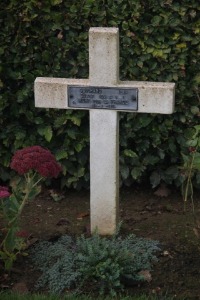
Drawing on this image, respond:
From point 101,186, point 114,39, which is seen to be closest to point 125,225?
point 101,186

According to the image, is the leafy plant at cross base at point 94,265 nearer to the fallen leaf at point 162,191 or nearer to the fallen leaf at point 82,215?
the fallen leaf at point 82,215

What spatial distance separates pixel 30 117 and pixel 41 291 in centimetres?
157

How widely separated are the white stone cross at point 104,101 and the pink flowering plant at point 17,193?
370mm

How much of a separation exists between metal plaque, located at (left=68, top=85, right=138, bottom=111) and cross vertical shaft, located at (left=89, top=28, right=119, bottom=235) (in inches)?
1.5

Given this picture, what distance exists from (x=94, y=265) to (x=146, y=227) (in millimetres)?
902

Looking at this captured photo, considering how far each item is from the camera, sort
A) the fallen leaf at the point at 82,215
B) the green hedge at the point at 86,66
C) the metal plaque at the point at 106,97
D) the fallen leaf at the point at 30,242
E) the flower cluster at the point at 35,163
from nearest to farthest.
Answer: the flower cluster at the point at 35,163, the metal plaque at the point at 106,97, the fallen leaf at the point at 30,242, the green hedge at the point at 86,66, the fallen leaf at the point at 82,215

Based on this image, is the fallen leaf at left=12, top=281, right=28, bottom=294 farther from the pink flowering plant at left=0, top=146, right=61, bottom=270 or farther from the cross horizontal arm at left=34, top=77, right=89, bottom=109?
the cross horizontal arm at left=34, top=77, right=89, bottom=109

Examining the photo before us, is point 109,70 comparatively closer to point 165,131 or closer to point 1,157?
Answer: point 165,131

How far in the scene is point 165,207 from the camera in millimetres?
6039

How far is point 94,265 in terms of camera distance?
4793mm

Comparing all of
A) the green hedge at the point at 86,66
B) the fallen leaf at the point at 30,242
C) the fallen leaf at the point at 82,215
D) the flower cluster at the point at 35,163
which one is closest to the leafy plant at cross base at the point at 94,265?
the fallen leaf at the point at 30,242

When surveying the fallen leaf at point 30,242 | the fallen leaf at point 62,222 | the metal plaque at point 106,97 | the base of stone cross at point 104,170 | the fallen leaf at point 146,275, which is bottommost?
the fallen leaf at point 146,275

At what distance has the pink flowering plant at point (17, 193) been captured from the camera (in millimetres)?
4723

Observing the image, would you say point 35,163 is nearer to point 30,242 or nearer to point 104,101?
point 104,101
